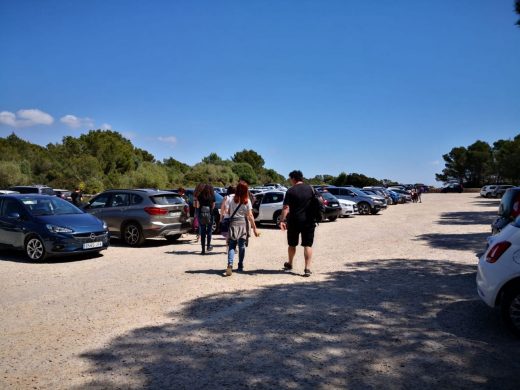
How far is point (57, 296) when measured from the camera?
22.3ft

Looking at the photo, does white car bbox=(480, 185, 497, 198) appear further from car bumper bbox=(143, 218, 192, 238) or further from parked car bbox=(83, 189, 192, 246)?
car bumper bbox=(143, 218, 192, 238)

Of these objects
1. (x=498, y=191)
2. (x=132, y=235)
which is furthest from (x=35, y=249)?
(x=498, y=191)

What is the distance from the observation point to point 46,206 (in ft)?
35.4

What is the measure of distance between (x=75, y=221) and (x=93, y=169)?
1575 inches

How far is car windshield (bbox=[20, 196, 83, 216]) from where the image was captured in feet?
34.6

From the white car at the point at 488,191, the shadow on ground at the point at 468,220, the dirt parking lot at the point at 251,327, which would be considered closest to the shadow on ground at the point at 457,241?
the dirt parking lot at the point at 251,327

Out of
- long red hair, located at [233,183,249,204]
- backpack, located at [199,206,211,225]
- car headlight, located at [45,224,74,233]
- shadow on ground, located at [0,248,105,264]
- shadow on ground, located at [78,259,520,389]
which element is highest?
long red hair, located at [233,183,249,204]

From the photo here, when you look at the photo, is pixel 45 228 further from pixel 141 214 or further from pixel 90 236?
pixel 141 214

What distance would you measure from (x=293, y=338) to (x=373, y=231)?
41.0 ft

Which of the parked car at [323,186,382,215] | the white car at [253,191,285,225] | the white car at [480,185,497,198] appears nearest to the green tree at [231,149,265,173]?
the white car at [480,185,497,198]

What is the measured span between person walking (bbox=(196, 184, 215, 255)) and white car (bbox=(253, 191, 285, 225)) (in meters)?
8.08

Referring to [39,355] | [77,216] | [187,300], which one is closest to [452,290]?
[187,300]

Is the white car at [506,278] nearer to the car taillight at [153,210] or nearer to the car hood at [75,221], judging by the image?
the car hood at [75,221]

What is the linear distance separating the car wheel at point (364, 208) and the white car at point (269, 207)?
9.41m
